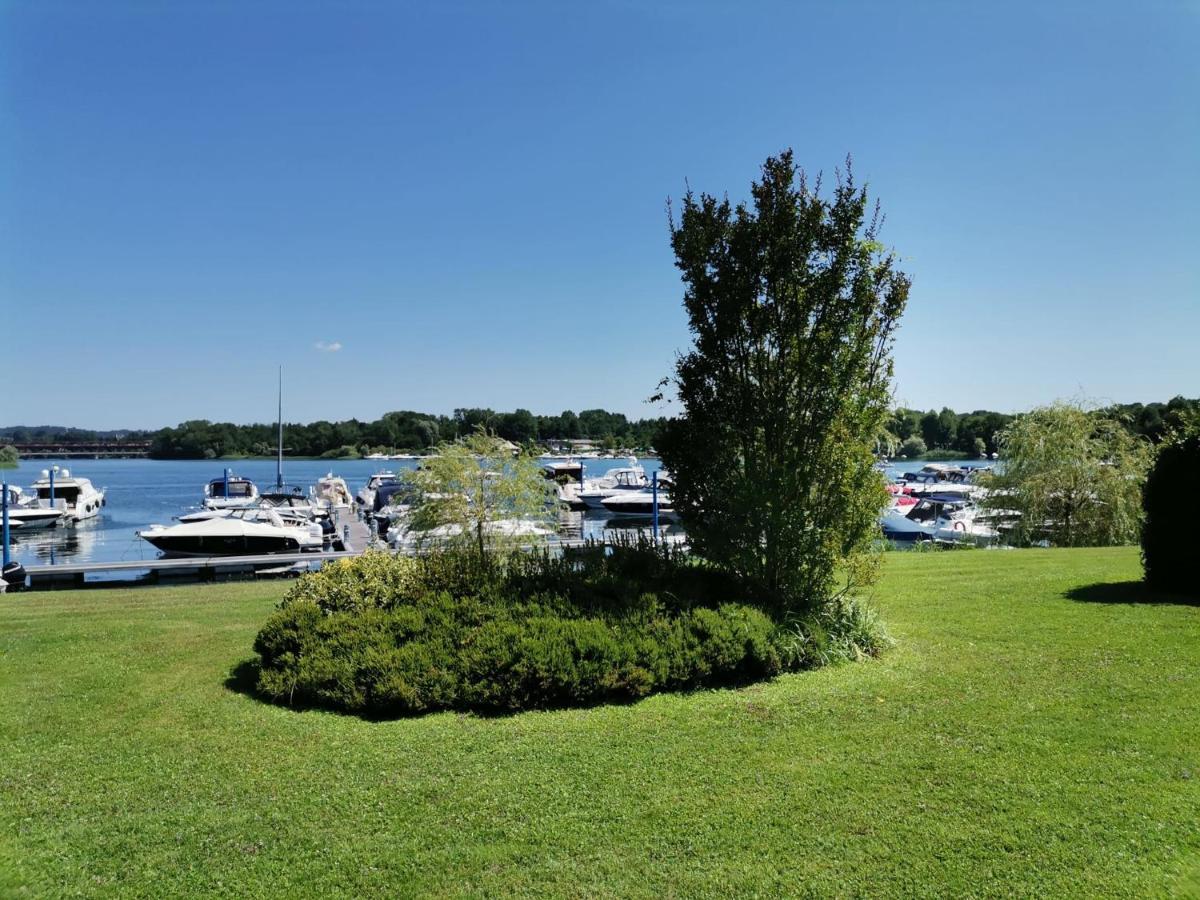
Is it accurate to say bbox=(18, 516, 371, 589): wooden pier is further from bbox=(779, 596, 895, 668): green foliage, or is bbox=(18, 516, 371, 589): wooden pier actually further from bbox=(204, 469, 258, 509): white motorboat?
bbox=(204, 469, 258, 509): white motorboat

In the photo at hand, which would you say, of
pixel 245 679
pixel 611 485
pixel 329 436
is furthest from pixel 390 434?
pixel 245 679

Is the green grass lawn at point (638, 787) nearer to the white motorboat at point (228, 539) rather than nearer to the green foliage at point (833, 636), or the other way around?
the green foliage at point (833, 636)

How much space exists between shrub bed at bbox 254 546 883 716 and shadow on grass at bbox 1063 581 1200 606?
4.28 metres

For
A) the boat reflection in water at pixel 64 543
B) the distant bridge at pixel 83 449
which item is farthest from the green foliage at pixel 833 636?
the distant bridge at pixel 83 449

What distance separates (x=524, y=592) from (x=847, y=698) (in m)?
3.17

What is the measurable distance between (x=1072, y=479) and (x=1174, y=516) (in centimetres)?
1348

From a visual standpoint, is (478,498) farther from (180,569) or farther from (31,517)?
(31,517)

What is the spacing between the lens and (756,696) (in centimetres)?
616

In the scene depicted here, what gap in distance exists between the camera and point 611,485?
48688mm

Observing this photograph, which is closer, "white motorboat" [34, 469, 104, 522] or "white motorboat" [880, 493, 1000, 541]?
"white motorboat" [880, 493, 1000, 541]

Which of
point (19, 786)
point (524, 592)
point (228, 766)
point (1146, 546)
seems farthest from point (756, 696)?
point (1146, 546)

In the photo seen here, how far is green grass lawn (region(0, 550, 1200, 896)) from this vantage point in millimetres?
3586

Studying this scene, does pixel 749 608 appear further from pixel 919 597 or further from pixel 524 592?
pixel 919 597

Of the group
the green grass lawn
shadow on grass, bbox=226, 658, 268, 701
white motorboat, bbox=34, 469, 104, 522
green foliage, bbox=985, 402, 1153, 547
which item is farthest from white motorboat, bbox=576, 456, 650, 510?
the green grass lawn
